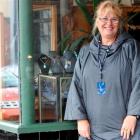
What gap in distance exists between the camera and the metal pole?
12.1 ft

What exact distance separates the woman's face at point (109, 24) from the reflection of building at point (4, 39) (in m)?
0.94

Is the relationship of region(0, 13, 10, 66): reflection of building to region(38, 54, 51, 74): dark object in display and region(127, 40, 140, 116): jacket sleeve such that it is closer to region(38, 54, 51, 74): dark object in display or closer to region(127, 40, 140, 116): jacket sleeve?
region(38, 54, 51, 74): dark object in display

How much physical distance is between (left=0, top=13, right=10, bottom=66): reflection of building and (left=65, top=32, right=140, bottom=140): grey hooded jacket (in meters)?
0.80

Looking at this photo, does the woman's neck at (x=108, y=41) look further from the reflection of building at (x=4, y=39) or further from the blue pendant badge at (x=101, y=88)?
the reflection of building at (x=4, y=39)

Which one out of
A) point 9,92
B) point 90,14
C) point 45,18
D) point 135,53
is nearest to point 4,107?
point 9,92

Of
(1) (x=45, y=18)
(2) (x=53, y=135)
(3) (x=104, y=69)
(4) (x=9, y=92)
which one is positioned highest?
(1) (x=45, y=18)

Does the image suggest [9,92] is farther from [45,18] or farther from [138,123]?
[138,123]

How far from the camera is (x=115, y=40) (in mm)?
3248

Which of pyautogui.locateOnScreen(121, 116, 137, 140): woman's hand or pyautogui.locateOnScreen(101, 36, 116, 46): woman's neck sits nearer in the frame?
pyautogui.locateOnScreen(121, 116, 137, 140): woman's hand

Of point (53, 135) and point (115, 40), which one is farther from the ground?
point (115, 40)

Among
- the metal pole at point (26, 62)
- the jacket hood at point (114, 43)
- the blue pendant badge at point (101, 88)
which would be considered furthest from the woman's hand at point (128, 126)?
the metal pole at point (26, 62)

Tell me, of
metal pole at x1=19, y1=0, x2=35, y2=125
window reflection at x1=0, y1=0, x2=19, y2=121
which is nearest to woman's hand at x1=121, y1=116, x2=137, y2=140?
metal pole at x1=19, y1=0, x2=35, y2=125

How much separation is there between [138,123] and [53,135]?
92 centimetres

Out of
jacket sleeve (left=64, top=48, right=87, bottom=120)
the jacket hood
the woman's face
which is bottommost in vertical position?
jacket sleeve (left=64, top=48, right=87, bottom=120)
